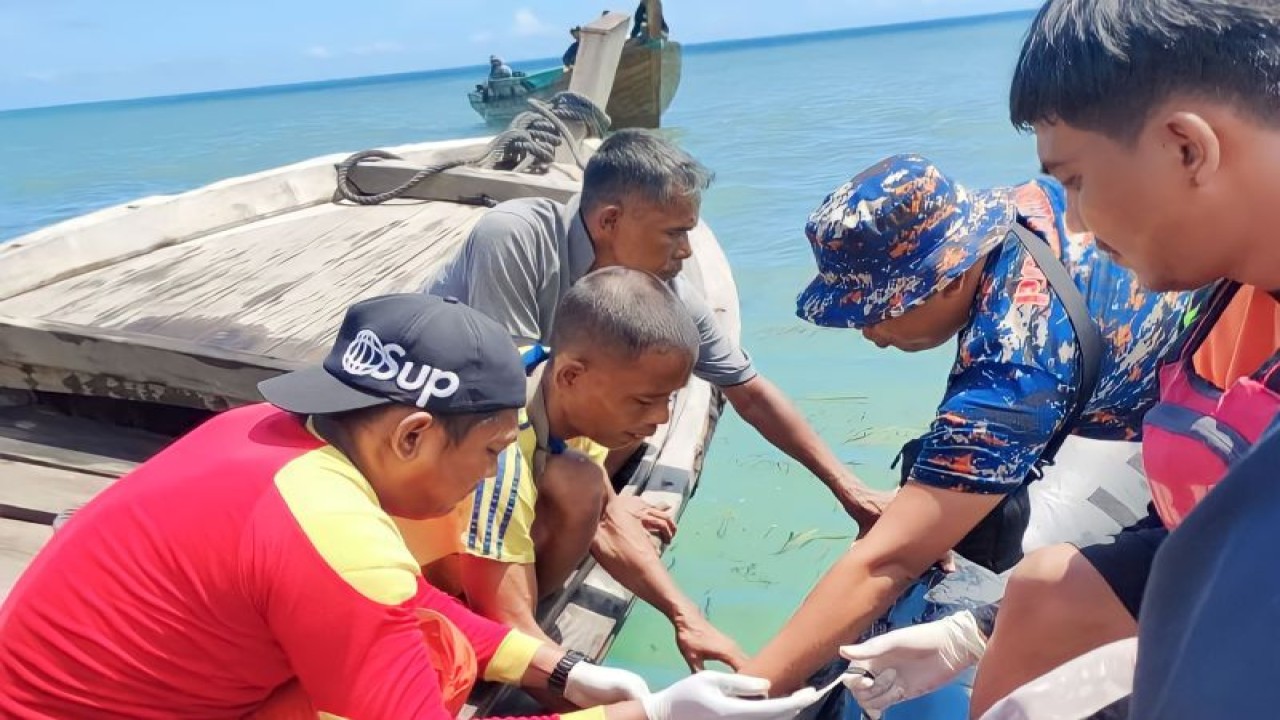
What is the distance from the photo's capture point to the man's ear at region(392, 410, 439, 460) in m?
1.48

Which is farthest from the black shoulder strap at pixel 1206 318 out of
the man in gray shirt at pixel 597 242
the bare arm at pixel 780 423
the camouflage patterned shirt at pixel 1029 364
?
the bare arm at pixel 780 423

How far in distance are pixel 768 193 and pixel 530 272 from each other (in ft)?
30.6

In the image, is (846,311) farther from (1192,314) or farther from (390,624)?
(390,624)

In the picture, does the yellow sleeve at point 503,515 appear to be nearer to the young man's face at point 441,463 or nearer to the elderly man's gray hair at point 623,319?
the elderly man's gray hair at point 623,319

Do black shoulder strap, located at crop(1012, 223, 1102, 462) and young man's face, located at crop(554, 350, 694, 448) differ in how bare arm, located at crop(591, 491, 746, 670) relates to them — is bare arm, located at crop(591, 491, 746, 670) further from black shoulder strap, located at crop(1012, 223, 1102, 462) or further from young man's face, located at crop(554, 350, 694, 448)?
black shoulder strap, located at crop(1012, 223, 1102, 462)

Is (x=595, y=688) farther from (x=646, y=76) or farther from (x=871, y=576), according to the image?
(x=646, y=76)

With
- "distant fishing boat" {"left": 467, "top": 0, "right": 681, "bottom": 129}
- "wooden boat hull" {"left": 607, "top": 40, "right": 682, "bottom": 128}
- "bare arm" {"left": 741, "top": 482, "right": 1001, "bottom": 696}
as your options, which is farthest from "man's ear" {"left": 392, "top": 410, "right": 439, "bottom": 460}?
"wooden boat hull" {"left": 607, "top": 40, "right": 682, "bottom": 128}

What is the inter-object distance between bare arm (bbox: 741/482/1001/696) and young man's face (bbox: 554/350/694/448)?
1.56ft

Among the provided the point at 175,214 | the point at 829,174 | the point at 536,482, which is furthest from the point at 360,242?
the point at 829,174

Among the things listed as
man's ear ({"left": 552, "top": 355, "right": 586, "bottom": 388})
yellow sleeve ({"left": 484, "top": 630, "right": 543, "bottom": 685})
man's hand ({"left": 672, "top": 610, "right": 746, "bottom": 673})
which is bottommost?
man's hand ({"left": 672, "top": 610, "right": 746, "bottom": 673})

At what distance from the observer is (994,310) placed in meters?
1.88

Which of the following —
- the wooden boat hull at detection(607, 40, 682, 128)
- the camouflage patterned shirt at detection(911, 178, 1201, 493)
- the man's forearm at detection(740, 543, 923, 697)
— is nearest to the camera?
the camouflage patterned shirt at detection(911, 178, 1201, 493)

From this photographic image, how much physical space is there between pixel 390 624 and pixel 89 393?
1975 millimetres

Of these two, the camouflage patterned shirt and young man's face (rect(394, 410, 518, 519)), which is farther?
the camouflage patterned shirt
